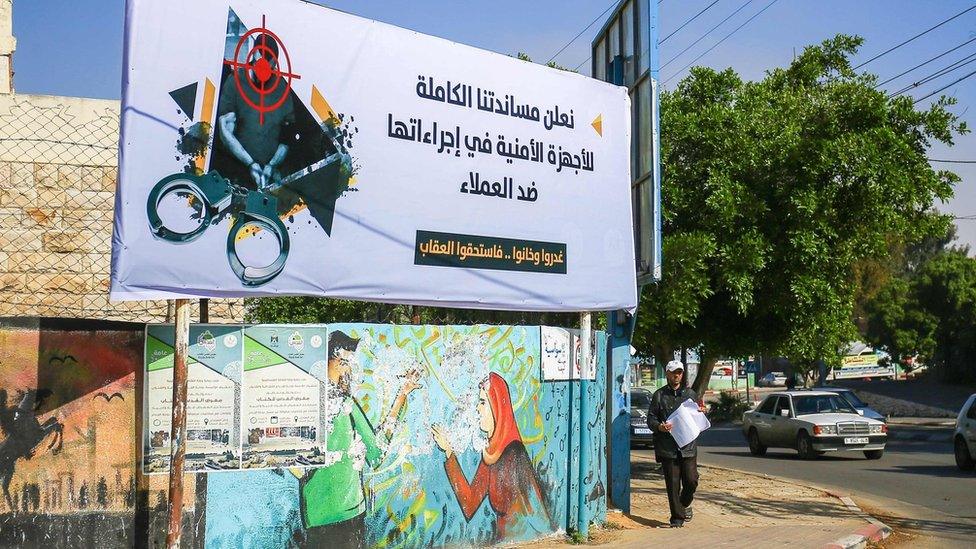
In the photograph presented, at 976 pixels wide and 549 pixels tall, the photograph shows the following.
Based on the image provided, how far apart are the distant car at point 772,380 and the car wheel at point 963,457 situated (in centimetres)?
6768

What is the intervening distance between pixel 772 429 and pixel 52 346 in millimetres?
20915

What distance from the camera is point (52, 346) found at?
689 centimetres

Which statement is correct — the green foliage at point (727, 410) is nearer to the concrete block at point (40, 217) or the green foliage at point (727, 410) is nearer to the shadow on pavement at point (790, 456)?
the shadow on pavement at point (790, 456)

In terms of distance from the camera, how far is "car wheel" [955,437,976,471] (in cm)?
1888

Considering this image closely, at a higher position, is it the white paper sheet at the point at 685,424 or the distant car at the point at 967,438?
the white paper sheet at the point at 685,424

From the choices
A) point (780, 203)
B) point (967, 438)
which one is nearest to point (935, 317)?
point (967, 438)

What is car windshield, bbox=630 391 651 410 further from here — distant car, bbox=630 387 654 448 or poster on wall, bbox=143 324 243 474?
poster on wall, bbox=143 324 243 474

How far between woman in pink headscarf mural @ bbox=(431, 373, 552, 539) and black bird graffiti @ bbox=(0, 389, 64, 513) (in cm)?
335

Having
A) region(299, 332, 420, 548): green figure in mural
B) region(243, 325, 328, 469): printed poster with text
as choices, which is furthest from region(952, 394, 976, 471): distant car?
region(243, 325, 328, 469): printed poster with text

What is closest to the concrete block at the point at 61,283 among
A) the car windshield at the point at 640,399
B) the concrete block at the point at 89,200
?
the concrete block at the point at 89,200

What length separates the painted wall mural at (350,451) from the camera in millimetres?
6875

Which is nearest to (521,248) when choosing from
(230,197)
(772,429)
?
(230,197)

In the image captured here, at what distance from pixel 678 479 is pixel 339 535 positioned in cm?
442

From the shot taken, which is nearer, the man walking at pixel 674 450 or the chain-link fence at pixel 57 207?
the chain-link fence at pixel 57 207
